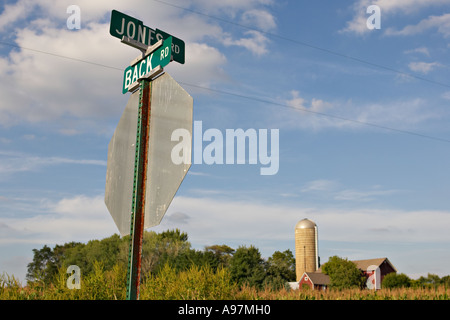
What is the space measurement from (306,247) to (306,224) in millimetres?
4807

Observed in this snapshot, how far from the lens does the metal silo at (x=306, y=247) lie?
79.3 m

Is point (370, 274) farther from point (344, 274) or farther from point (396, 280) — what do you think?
point (396, 280)

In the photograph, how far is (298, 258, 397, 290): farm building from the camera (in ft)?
222

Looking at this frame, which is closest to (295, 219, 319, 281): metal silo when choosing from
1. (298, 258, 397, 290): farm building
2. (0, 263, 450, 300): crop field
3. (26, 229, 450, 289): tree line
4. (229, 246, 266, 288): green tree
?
(298, 258, 397, 290): farm building

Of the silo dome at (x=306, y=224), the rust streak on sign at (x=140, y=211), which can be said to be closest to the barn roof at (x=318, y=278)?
the silo dome at (x=306, y=224)

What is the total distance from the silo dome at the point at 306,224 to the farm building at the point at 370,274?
1158cm

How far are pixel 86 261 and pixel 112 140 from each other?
2551 inches

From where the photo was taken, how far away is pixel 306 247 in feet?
264

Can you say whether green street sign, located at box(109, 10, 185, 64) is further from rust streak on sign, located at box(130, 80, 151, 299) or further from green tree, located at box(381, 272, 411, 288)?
green tree, located at box(381, 272, 411, 288)

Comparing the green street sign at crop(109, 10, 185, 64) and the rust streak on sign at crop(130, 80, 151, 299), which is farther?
the green street sign at crop(109, 10, 185, 64)
